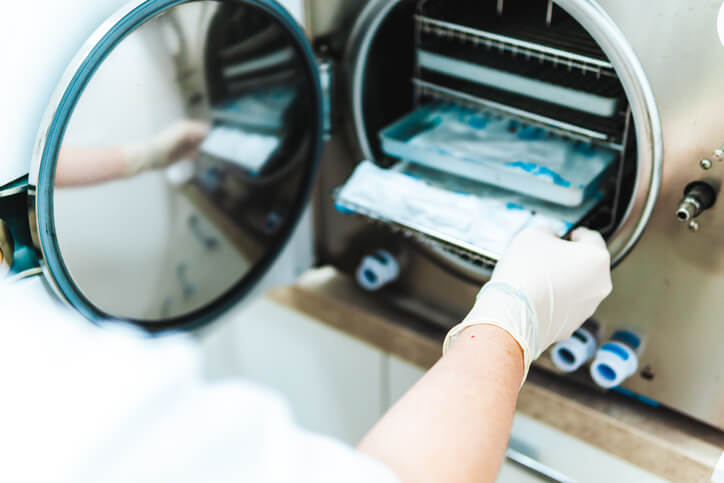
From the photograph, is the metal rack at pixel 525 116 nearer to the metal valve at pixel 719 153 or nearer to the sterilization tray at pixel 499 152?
the sterilization tray at pixel 499 152

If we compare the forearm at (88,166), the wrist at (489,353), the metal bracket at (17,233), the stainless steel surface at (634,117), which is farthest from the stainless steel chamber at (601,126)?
the metal bracket at (17,233)

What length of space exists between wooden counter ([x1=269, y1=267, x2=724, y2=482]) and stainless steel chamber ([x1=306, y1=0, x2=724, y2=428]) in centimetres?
3

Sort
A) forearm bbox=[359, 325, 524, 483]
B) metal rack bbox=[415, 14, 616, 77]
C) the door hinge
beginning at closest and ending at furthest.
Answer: forearm bbox=[359, 325, 524, 483] < metal rack bbox=[415, 14, 616, 77] < the door hinge

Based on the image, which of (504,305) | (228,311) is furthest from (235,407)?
(228,311)

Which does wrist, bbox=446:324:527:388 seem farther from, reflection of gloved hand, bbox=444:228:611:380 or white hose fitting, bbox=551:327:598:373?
white hose fitting, bbox=551:327:598:373

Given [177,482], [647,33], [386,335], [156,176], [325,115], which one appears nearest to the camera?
[177,482]

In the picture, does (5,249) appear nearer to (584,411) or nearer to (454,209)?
(454,209)

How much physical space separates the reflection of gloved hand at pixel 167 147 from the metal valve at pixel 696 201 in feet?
2.36

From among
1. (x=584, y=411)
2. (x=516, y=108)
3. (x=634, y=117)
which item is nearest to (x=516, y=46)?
(x=516, y=108)

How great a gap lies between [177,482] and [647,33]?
73 cm

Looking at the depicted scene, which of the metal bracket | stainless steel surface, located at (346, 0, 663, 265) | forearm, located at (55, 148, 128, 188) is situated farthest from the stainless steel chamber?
the metal bracket

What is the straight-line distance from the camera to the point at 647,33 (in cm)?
83

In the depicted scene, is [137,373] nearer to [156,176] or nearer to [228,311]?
[156,176]

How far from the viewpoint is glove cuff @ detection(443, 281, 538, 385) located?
2.80 ft
